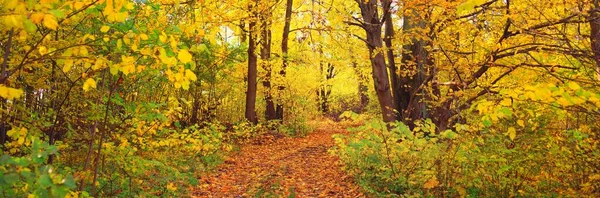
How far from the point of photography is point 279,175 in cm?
859

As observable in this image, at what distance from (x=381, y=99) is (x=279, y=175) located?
303 centimetres

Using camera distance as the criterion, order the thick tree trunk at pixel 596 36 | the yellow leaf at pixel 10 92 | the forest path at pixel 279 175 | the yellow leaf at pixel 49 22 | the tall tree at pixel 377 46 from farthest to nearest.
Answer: the tall tree at pixel 377 46
the forest path at pixel 279 175
the thick tree trunk at pixel 596 36
the yellow leaf at pixel 10 92
the yellow leaf at pixel 49 22

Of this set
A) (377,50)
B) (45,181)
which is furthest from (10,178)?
(377,50)

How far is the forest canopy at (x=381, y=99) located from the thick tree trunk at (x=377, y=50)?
30 mm

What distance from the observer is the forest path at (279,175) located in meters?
7.20

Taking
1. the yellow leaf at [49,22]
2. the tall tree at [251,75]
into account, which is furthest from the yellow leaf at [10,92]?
the tall tree at [251,75]

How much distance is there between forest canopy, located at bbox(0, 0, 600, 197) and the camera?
2.84 m

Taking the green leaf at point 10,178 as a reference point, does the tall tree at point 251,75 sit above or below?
above

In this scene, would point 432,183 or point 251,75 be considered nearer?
point 432,183

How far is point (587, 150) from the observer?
Result: 4.92 metres

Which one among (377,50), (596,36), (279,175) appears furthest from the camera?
(377,50)

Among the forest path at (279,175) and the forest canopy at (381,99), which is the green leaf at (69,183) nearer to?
the forest canopy at (381,99)

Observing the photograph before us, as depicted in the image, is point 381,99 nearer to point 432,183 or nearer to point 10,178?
point 432,183

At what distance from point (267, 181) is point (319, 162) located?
2.58m
